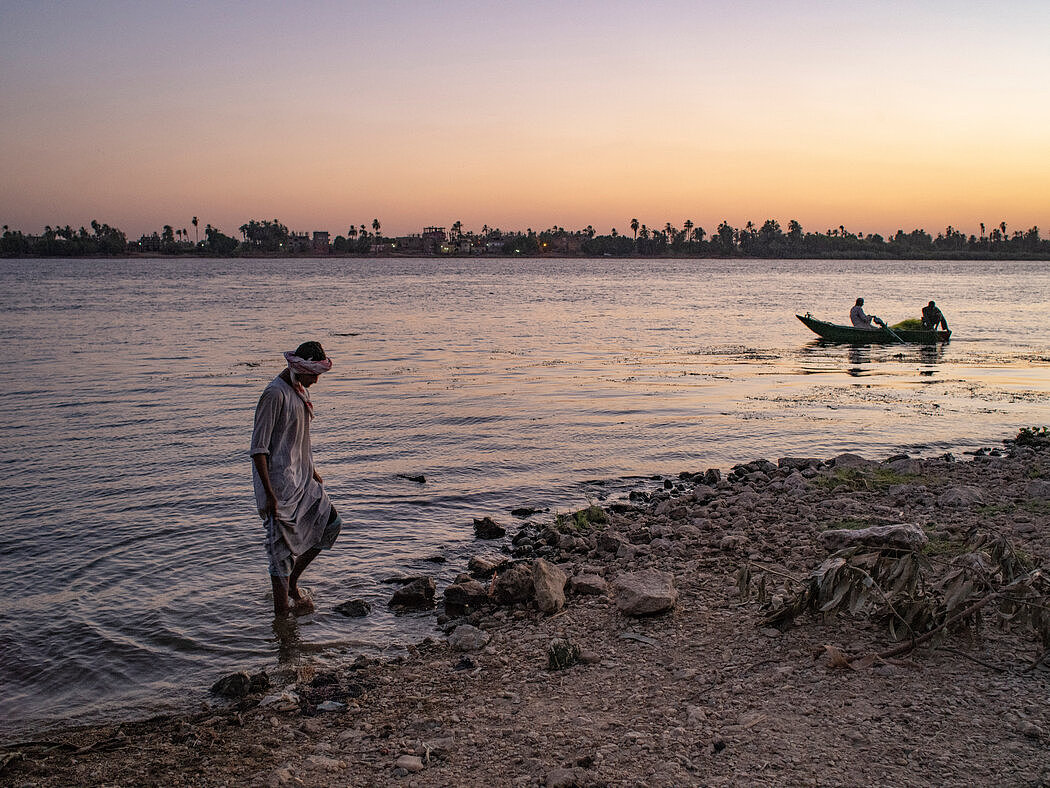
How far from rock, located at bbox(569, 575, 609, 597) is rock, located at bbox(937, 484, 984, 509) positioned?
413 centimetres

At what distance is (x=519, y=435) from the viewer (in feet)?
44.6

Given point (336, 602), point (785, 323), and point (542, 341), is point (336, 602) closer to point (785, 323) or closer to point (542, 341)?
point (542, 341)

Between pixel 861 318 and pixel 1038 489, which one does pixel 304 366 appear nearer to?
pixel 1038 489

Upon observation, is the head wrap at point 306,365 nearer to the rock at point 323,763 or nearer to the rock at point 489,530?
the rock at point 323,763

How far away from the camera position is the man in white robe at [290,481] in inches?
234

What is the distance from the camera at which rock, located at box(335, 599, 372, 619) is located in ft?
21.5

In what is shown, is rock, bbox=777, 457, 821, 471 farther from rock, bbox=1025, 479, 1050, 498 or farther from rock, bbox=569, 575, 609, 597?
rock, bbox=569, 575, 609, 597

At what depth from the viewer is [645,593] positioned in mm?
5770

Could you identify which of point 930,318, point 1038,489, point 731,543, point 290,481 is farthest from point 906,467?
point 930,318

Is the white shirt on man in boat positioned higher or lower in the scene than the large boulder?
higher

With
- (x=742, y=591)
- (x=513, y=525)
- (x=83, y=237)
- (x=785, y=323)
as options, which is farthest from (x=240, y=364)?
(x=83, y=237)

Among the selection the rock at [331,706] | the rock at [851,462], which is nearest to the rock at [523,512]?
the rock at [851,462]

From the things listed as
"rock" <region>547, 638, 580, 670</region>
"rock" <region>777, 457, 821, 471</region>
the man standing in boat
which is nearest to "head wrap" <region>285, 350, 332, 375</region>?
"rock" <region>547, 638, 580, 670</region>

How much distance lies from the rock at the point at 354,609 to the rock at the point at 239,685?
125cm
